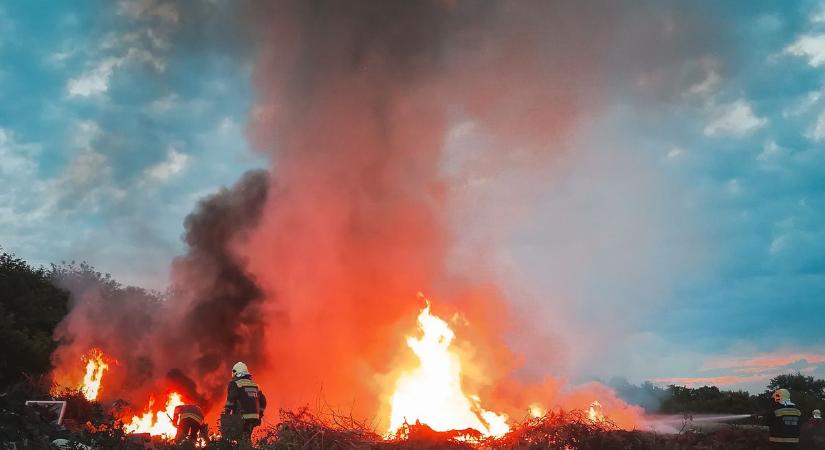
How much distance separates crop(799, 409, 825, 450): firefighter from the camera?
48.9 ft

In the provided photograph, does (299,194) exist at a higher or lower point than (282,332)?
higher

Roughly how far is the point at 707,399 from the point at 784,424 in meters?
19.1

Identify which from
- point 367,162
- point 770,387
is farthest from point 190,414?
point 770,387

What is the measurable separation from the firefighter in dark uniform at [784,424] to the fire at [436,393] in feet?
21.9

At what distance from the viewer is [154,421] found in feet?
66.3

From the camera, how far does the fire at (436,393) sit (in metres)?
17.7

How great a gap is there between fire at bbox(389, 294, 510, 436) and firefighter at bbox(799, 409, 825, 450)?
7.29 meters

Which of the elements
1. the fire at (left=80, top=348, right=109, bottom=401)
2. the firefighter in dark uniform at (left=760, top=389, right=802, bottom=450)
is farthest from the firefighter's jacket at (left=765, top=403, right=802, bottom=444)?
the fire at (left=80, top=348, right=109, bottom=401)

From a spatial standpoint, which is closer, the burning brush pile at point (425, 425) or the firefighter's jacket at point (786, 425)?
the firefighter's jacket at point (786, 425)

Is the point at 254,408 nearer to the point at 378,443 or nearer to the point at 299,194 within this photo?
the point at 378,443

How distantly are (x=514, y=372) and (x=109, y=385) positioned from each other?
563 inches

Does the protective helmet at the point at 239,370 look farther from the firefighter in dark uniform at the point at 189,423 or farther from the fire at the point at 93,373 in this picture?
the fire at the point at 93,373

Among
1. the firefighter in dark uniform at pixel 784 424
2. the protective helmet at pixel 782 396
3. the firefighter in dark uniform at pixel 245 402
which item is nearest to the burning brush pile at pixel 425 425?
the firefighter in dark uniform at pixel 245 402

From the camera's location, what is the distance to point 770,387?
35156mm
